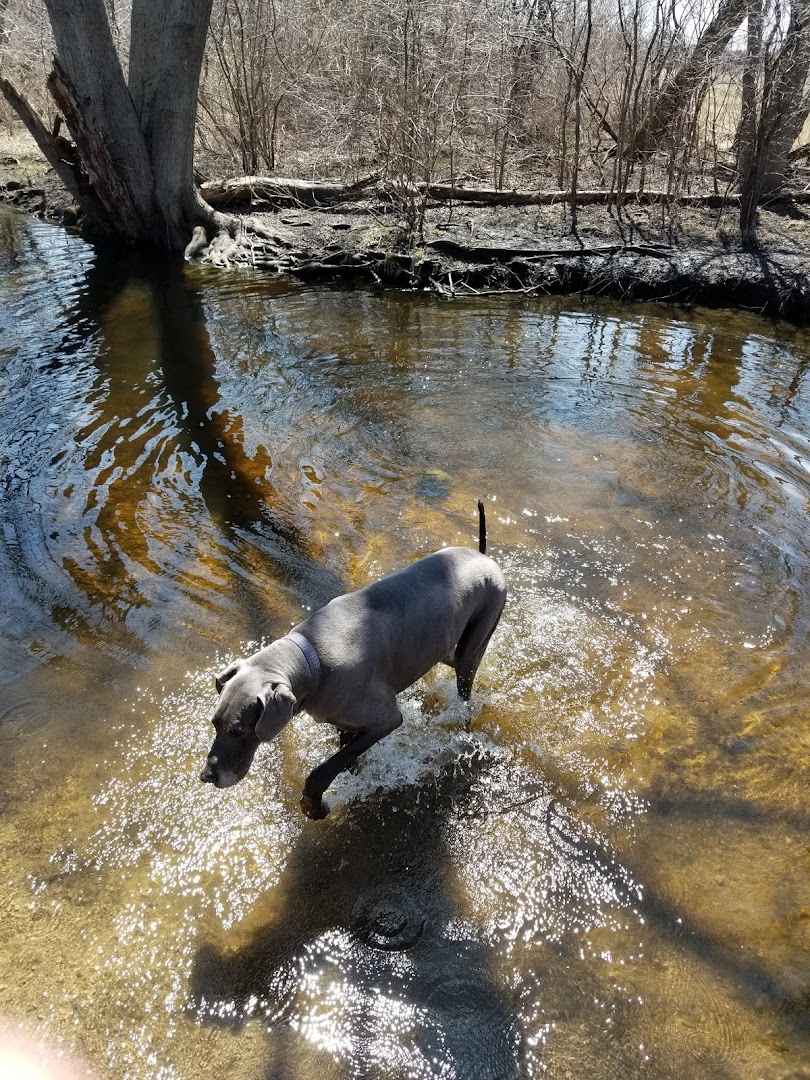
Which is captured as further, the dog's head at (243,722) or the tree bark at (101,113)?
the tree bark at (101,113)

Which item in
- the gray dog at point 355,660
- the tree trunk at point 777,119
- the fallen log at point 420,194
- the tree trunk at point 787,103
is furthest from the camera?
the fallen log at point 420,194

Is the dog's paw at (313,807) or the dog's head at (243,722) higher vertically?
the dog's head at (243,722)

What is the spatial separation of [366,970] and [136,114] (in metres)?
16.1

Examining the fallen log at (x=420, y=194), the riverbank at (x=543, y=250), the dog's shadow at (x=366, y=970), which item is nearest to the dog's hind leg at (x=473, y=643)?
the dog's shadow at (x=366, y=970)

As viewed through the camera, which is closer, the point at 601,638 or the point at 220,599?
the point at 601,638

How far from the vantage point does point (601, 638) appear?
16.8ft

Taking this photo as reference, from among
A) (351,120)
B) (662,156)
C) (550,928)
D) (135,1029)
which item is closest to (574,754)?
(550,928)

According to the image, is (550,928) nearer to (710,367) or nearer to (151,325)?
(710,367)

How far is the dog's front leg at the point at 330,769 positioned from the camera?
3699mm

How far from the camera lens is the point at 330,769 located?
3.70 meters

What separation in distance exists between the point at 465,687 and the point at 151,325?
9114 mm

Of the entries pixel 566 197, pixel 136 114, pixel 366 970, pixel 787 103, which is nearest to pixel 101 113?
pixel 136 114

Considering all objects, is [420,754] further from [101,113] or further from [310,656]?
[101,113]

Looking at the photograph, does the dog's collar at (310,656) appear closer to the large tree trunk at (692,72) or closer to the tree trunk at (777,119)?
the tree trunk at (777,119)
